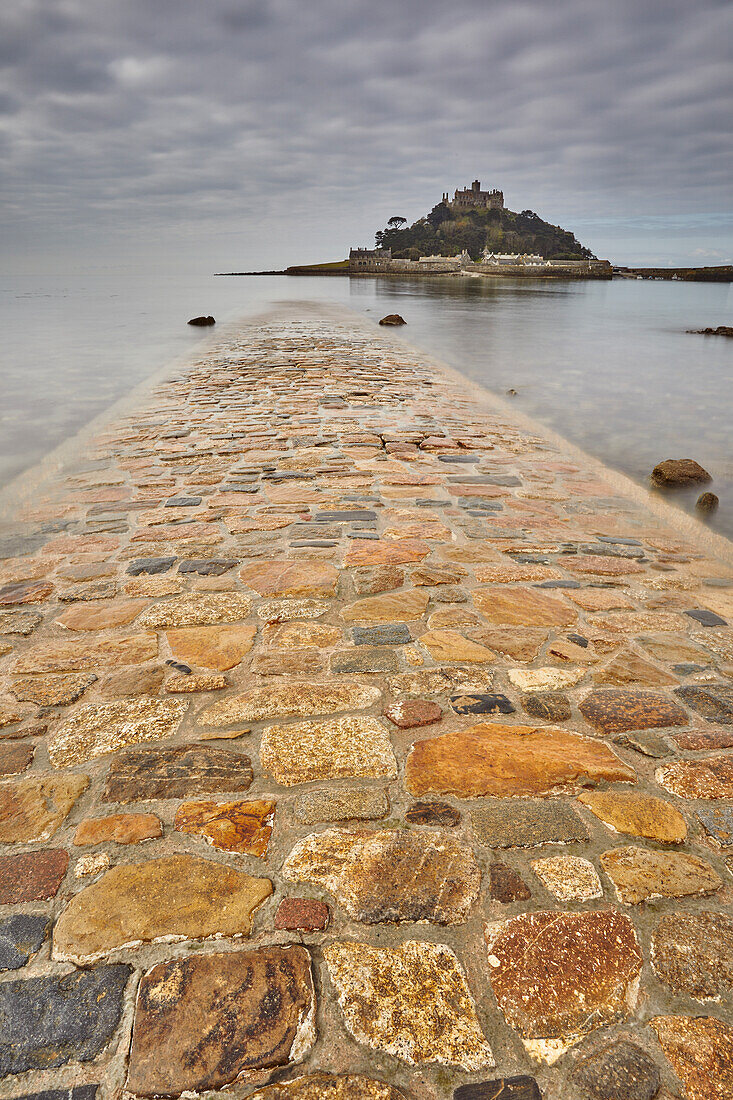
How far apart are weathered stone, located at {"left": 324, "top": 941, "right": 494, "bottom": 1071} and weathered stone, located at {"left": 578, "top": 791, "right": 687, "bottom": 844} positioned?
0.70 m

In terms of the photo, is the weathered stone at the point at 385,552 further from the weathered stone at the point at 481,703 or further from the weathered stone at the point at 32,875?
the weathered stone at the point at 32,875

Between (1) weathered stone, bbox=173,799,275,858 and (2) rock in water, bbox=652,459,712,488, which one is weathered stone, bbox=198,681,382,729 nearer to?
(1) weathered stone, bbox=173,799,275,858

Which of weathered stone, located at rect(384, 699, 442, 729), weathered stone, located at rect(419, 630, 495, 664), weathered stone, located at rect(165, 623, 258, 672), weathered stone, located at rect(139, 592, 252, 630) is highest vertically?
weathered stone, located at rect(139, 592, 252, 630)

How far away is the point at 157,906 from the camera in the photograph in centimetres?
156

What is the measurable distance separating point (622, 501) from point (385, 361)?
27.6ft

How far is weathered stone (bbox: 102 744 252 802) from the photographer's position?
195cm

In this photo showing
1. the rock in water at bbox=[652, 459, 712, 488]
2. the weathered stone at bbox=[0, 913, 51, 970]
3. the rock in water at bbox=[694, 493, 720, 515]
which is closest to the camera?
the weathered stone at bbox=[0, 913, 51, 970]

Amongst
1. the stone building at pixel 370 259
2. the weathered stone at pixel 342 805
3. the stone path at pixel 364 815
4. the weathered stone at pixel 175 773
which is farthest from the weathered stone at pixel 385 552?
the stone building at pixel 370 259

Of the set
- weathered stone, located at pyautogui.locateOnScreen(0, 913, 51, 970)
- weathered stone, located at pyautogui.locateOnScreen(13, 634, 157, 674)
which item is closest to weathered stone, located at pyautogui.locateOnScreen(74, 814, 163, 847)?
weathered stone, located at pyautogui.locateOnScreen(0, 913, 51, 970)

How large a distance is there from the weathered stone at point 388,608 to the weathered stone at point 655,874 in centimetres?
149

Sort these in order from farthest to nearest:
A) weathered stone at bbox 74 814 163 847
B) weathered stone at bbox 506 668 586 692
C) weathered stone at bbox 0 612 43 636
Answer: weathered stone at bbox 0 612 43 636 < weathered stone at bbox 506 668 586 692 < weathered stone at bbox 74 814 163 847

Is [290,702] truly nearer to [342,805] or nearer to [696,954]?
[342,805]

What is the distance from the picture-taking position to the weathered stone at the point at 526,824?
5.85ft

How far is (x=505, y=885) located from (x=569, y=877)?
180 millimetres
